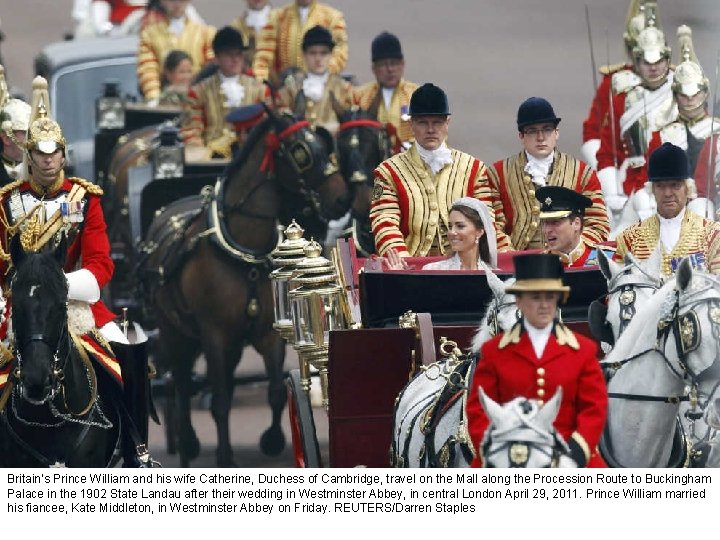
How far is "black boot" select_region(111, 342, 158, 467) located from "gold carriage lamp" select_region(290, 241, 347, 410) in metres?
0.86

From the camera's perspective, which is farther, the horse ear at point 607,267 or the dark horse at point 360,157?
the dark horse at point 360,157

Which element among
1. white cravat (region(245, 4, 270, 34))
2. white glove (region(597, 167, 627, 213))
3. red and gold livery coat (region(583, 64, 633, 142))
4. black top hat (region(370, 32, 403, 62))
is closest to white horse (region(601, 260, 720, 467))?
white glove (region(597, 167, 627, 213))

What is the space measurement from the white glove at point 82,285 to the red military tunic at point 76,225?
42 mm

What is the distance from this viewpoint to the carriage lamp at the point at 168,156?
17328mm

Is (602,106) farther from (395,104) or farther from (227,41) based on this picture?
(227,41)

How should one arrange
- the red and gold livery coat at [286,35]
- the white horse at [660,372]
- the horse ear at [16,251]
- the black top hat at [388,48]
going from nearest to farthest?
the white horse at [660,372] → the horse ear at [16,251] → the black top hat at [388,48] → the red and gold livery coat at [286,35]

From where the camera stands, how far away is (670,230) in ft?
37.6

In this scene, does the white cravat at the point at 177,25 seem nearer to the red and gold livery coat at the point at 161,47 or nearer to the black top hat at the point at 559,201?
→ the red and gold livery coat at the point at 161,47

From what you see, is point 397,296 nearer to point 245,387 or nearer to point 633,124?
point 633,124

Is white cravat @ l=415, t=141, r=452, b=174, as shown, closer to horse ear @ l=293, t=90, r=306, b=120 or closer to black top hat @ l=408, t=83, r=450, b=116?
black top hat @ l=408, t=83, r=450, b=116

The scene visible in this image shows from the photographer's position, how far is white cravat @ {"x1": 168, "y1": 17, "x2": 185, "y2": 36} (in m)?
20.2

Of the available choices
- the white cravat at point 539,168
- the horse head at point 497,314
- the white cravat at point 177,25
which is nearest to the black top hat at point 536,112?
the white cravat at point 539,168
